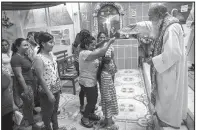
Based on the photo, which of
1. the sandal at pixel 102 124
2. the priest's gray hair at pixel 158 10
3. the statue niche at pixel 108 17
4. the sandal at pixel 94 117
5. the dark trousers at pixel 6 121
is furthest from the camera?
→ the statue niche at pixel 108 17

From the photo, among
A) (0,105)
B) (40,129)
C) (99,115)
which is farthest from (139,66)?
(0,105)

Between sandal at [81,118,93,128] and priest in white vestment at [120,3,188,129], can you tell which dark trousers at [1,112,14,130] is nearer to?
sandal at [81,118,93,128]

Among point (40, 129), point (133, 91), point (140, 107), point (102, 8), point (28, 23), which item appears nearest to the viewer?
point (40, 129)

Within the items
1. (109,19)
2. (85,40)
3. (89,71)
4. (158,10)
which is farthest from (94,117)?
(109,19)

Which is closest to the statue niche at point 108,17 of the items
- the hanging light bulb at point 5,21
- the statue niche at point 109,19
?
the statue niche at point 109,19

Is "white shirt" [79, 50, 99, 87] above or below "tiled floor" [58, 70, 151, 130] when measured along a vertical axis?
above

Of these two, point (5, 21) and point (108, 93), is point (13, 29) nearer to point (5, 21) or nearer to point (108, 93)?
point (5, 21)

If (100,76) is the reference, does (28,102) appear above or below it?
below

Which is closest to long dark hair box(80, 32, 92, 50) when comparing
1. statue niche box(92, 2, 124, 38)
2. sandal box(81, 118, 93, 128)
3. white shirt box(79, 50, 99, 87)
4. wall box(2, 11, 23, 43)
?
white shirt box(79, 50, 99, 87)

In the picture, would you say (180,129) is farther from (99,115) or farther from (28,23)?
(28,23)

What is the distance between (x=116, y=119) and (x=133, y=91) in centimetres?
116

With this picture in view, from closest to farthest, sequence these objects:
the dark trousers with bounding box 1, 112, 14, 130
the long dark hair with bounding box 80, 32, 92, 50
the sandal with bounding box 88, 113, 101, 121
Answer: the dark trousers with bounding box 1, 112, 14, 130 → the long dark hair with bounding box 80, 32, 92, 50 → the sandal with bounding box 88, 113, 101, 121

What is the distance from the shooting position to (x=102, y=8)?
5.33 meters

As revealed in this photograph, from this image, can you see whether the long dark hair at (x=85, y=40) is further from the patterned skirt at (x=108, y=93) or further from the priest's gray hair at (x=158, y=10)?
the priest's gray hair at (x=158, y=10)
